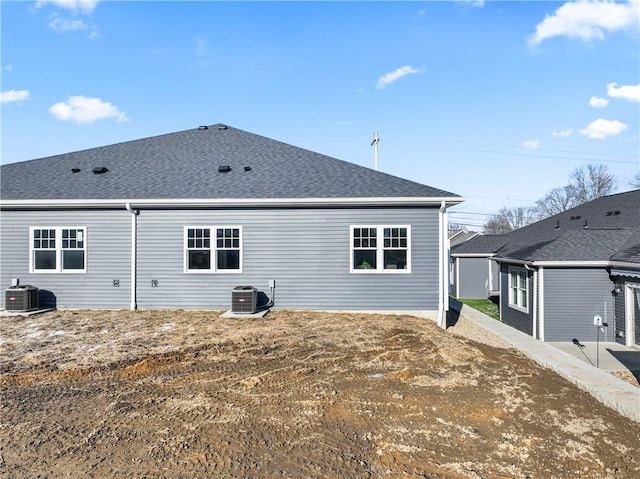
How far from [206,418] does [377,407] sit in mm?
1948

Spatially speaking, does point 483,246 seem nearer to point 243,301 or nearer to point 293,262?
point 293,262

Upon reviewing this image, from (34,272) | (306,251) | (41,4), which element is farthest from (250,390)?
(41,4)

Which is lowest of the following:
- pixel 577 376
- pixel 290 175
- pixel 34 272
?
pixel 577 376

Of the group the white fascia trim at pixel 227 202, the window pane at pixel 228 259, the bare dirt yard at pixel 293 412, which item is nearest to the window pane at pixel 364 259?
the white fascia trim at pixel 227 202

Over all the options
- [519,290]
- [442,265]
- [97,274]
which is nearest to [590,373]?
[442,265]

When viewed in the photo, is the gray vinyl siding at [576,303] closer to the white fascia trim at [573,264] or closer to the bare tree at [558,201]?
the white fascia trim at [573,264]

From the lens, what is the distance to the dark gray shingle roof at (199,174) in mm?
10602

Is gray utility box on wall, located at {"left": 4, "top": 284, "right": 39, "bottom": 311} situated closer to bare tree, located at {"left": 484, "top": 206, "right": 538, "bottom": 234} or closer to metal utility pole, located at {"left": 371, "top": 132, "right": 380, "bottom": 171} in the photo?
metal utility pole, located at {"left": 371, "top": 132, "right": 380, "bottom": 171}

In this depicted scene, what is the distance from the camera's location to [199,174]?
461 inches

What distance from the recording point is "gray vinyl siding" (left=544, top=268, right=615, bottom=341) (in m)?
11.1

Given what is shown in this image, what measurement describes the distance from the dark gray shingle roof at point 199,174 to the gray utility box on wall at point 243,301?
2.71 meters

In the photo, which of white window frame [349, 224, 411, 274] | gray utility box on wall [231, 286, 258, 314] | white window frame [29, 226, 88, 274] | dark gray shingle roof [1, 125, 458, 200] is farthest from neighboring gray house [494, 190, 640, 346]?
white window frame [29, 226, 88, 274]

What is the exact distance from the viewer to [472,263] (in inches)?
891

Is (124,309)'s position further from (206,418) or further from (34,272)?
(206,418)
